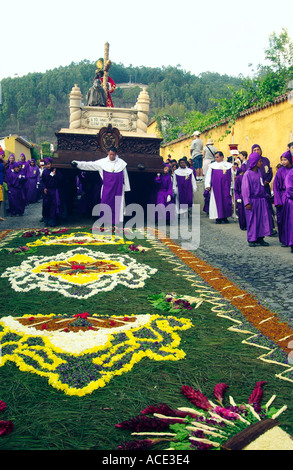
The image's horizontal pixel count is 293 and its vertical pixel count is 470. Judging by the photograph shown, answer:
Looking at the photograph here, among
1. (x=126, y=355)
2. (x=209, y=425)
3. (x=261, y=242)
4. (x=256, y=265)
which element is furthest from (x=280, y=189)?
(x=209, y=425)

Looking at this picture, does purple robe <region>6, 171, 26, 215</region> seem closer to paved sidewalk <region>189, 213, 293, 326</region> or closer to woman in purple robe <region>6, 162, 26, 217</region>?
woman in purple robe <region>6, 162, 26, 217</region>

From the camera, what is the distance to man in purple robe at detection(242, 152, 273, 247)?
750cm

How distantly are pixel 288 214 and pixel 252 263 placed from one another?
1454 millimetres

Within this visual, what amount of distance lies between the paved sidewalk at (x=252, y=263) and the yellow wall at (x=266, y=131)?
99.2 inches

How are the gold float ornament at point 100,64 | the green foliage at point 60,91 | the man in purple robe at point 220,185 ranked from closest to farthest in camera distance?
the man in purple robe at point 220,185 < the gold float ornament at point 100,64 < the green foliage at point 60,91

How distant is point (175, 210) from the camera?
1177 centimetres

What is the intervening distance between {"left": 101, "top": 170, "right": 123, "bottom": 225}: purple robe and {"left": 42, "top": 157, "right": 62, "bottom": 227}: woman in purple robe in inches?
47.9

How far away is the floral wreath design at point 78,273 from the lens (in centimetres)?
455

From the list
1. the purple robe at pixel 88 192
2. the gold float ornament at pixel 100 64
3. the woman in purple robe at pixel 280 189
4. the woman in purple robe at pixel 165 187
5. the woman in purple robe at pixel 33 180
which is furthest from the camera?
the woman in purple robe at pixel 33 180

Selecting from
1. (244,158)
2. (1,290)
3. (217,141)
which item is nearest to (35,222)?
(244,158)

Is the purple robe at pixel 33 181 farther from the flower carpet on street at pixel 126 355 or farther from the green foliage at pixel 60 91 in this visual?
the green foliage at pixel 60 91

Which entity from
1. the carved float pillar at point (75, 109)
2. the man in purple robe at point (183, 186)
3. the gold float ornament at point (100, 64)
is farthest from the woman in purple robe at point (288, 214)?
the gold float ornament at point (100, 64)

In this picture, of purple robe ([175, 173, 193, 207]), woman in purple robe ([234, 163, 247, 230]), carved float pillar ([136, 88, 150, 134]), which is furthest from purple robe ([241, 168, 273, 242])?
carved float pillar ([136, 88, 150, 134])

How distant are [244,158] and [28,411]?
340 inches
